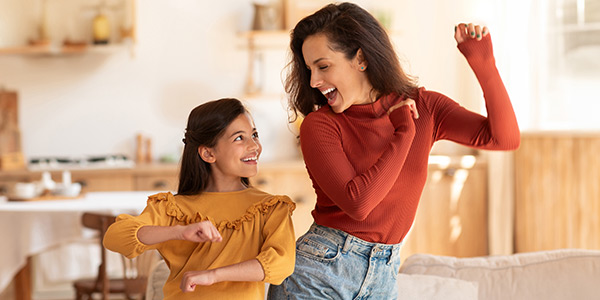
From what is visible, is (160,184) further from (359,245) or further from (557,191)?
(359,245)

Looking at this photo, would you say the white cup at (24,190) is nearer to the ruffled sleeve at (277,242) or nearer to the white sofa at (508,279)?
the white sofa at (508,279)

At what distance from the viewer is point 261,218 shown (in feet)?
5.45

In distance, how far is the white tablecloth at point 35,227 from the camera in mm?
3414

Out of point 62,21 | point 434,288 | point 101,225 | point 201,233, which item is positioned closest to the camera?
point 201,233

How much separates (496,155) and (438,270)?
2.61 meters

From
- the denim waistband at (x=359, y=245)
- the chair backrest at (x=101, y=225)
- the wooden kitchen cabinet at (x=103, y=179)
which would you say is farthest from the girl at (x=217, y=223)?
the wooden kitchen cabinet at (x=103, y=179)

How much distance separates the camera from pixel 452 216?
15.3 feet

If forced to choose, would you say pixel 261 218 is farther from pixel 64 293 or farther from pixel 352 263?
pixel 64 293

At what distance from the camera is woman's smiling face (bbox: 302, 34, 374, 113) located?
1587mm

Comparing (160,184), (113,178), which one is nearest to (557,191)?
(160,184)

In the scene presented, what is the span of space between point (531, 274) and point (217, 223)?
3.22ft

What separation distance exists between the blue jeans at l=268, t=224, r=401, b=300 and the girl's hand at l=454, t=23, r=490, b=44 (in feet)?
1.65

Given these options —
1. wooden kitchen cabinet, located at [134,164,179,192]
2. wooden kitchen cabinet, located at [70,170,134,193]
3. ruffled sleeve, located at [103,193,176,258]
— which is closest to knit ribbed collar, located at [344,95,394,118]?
ruffled sleeve, located at [103,193,176,258]

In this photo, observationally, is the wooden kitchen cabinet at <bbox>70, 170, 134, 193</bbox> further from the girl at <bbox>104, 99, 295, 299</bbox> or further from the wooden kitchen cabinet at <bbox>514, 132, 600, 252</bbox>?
the girl at <bbox>104, 99, 295, 299</bbox>
